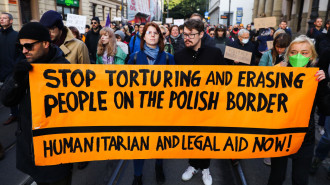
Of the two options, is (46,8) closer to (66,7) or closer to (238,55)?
(66,7)

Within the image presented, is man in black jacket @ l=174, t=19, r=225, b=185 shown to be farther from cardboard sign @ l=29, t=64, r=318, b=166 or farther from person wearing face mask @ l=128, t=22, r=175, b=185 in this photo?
cardboard sign @ l=29, t=64, r=318, b=166

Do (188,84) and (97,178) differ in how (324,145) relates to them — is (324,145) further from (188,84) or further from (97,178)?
(97,178)

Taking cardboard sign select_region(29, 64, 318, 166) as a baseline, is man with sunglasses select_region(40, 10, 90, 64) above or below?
above

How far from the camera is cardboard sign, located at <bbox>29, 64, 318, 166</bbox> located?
7.43ft

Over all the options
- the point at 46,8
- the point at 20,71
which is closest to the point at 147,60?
the point at 20,71

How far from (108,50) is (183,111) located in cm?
226

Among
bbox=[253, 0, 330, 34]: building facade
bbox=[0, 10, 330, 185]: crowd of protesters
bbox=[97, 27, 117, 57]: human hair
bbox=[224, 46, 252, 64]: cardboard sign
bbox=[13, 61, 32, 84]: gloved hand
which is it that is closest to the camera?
bbox=[13, 61, 32, 84]: gloved hand

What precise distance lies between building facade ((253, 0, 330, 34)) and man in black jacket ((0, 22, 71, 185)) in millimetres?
8747

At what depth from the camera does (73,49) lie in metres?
3.46

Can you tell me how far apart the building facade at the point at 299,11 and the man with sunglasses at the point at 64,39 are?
764cm

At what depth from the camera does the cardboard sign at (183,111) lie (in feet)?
7.43

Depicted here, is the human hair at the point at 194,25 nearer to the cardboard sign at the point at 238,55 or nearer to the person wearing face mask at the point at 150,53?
the person wearing face mask at the point at 150,53

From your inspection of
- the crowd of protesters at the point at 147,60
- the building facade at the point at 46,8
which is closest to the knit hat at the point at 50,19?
the crowd of protesters at the point at 147,60

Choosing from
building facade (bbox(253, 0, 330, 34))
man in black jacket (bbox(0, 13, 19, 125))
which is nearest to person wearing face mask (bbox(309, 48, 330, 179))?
man in black jacket (bbox(0, 13, 19, 125))
